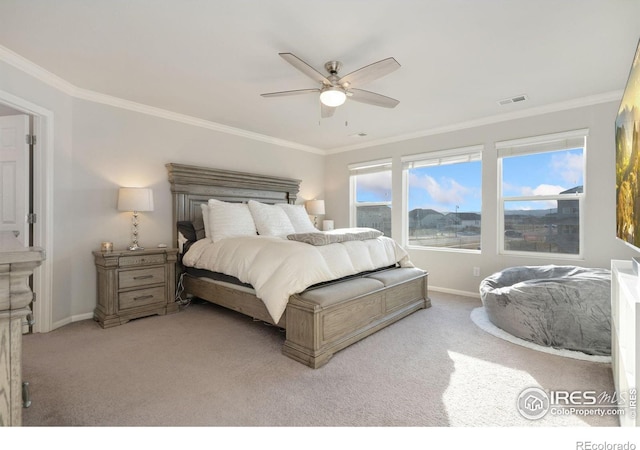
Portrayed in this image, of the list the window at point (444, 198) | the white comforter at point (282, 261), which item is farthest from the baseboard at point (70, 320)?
the window at point (444, 198)

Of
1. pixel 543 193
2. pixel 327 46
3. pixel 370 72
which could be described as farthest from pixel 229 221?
pixel 543 193

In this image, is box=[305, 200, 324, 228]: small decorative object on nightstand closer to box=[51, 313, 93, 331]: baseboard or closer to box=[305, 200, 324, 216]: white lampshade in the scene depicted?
box=[305, 200, 324, 216]: white lampshade

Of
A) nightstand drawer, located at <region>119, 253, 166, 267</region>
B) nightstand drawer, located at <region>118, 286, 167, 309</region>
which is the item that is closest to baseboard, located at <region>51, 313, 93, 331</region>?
nightstand drawer, located at <region>118, 286, 167, 309</region>

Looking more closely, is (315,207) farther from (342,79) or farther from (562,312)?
(562,312)

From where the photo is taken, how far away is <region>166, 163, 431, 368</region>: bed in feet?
7.52

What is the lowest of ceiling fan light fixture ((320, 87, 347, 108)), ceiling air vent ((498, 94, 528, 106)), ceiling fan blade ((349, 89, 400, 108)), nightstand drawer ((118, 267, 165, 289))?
nightstand drawer ((118, 267, 165, 289))

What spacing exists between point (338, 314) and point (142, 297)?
2196mm

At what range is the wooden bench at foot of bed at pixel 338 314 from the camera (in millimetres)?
2240

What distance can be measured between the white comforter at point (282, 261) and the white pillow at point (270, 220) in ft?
1.99

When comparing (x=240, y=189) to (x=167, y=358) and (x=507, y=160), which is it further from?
(x=507, y=160)

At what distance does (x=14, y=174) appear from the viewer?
2834 mm

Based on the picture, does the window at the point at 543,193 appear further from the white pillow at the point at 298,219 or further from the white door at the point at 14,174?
the white door at the point at 14,174

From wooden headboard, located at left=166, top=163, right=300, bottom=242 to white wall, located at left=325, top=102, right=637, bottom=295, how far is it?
1.38m
